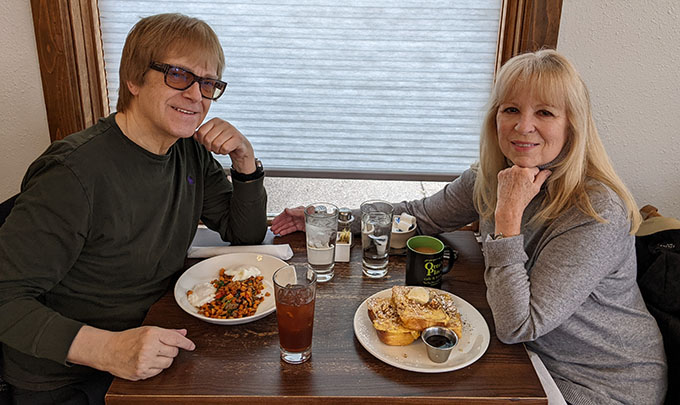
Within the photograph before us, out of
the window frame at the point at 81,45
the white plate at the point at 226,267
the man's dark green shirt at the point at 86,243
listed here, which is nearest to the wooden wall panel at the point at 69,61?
the window frame at the point at 81,45

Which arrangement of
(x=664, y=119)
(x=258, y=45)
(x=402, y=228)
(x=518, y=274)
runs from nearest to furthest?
(x=518, y=274), (x=402, y=228), (x=664, y=119), (x=258, y=45)

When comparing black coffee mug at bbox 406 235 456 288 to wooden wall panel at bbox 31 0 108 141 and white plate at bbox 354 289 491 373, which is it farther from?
wooden wall panel at bbox 31 0 108 141

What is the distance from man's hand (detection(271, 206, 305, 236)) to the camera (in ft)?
5.85

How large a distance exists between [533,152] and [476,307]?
17.5 inches

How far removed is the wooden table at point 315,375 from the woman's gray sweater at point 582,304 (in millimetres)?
108

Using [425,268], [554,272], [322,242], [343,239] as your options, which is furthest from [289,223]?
[554,272]

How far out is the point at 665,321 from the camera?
1443 mm

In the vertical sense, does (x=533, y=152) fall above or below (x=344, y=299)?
above

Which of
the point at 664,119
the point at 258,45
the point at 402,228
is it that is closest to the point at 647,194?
the point at 664,119

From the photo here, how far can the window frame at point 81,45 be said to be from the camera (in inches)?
77.1

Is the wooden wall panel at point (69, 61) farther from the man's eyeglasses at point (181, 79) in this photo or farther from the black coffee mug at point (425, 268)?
the black coffee mug at point (425, 268)

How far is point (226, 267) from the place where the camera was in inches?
60.2

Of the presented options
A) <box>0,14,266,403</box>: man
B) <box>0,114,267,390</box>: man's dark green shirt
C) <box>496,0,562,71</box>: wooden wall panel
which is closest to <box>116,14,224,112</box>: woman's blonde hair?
<box>0,14,266,403</box>: man

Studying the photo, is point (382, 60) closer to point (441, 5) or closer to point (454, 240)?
point (441, 5)
